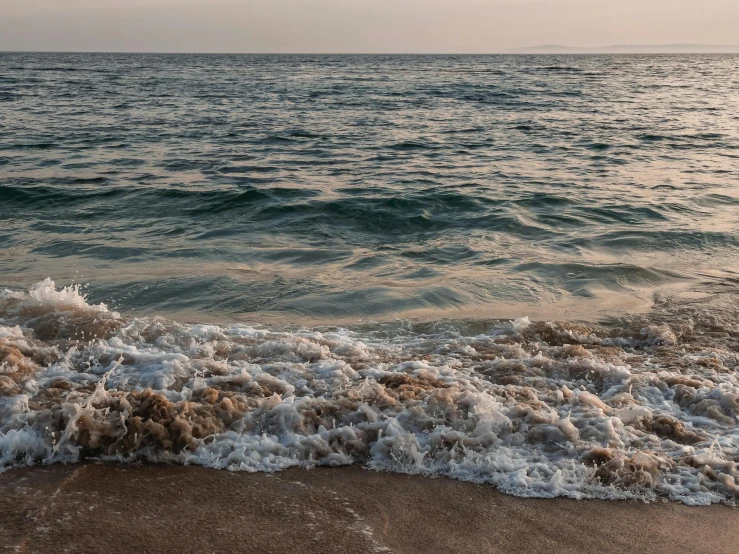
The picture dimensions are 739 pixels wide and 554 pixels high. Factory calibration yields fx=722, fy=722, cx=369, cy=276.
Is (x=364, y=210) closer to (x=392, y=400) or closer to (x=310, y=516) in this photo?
(x=392, y=400)

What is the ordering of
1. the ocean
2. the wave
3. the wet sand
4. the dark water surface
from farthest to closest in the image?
the dark water surface < the ocean < the wave < the wet sand

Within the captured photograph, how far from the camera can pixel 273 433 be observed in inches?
172

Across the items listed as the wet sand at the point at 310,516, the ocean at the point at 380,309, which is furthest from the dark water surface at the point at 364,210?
the wet sand at the point at 310,516

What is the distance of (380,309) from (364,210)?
4285mm

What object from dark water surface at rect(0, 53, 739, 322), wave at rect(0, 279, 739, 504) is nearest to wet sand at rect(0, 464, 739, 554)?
wave at rect(0, 279, 739, 504)

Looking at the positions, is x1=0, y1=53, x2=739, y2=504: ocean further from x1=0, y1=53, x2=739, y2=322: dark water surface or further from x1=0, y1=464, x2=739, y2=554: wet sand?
x1=0, y1=464, x2=739, y2=554: wet sand

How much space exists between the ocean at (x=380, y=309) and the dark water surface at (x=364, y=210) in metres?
0.06

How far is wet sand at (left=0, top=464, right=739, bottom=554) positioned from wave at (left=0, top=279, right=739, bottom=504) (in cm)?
15

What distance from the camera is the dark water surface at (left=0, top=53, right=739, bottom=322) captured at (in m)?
7.50

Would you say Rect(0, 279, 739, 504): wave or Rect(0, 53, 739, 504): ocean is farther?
Rect(0, 53, 739, 504): ocean

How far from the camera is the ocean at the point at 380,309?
4.23 m

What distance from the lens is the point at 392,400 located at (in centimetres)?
468

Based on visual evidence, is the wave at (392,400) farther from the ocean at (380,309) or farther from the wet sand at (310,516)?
the wet sand at (310,516)

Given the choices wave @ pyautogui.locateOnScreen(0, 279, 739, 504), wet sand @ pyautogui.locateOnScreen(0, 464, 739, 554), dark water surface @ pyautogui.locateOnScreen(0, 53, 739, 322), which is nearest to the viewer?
wet sand @ pyautogui.locateOnScreen(0, 464, 739, 554)
